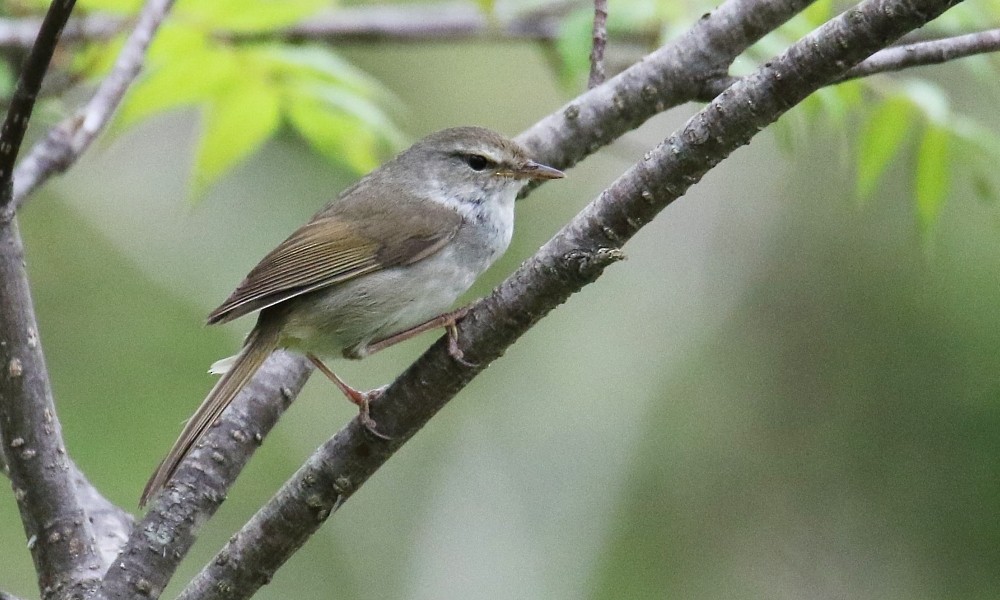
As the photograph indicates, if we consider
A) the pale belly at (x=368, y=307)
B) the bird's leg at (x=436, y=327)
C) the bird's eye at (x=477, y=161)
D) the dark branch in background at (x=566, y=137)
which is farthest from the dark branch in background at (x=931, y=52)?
the bird's eye at (x=477, y=161)

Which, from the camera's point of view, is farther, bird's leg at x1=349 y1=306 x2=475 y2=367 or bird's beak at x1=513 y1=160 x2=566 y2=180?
bird's beak at x1=513 y1=160 x2=566 y2=180

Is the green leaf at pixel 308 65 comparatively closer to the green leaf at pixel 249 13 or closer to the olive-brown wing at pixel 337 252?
the green leaf at pixel 249 13

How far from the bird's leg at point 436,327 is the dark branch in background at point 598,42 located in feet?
3.46

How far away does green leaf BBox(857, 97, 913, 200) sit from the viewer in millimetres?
3842

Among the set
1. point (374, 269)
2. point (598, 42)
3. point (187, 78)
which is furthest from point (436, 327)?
point (187, 78)

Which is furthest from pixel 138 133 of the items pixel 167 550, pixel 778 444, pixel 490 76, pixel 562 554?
pixel 167 550

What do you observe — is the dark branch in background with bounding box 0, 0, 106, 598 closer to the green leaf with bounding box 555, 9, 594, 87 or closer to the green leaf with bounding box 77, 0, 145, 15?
the green leaf with bounding box 77, 0, 145, 15

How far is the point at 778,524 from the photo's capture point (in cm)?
671

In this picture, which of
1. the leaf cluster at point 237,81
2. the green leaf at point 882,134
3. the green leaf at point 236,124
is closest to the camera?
the green leaf at point 882,134

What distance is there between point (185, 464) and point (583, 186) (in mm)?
5730

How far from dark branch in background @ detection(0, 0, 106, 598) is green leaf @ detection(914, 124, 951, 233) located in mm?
2873

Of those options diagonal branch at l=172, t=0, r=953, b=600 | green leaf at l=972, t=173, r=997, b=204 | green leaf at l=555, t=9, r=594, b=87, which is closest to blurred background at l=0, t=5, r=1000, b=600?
green leaf at l=555, t=9, r=594, b=87

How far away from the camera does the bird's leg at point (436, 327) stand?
275 cm

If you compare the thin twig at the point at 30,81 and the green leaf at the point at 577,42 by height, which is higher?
the thin twig at the point at 30,81
